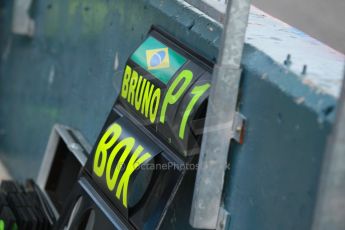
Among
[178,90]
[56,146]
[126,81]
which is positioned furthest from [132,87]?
[56,146]

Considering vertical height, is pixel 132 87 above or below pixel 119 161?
above

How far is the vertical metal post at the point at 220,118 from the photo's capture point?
225 cm

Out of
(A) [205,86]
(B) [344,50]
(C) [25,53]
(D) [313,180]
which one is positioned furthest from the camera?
(C) [25,53]

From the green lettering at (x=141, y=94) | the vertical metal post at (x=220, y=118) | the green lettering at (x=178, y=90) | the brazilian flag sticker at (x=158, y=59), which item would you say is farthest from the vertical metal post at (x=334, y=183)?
the green lettering at (x=141, y=94)

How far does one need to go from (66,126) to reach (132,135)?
1272 millimetres

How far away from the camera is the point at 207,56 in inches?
102

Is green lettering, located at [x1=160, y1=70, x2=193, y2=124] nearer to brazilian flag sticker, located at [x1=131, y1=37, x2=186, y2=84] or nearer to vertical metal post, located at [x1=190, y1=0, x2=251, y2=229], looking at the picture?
brazilian flag sticker, located at [x1=131, y1=37, x2=186, y2=84]

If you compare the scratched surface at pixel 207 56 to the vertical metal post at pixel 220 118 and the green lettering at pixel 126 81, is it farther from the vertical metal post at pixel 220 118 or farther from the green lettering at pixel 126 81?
the green lettering at pixel 126 81

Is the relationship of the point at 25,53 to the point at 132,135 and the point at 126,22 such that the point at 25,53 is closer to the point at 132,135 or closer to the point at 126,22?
the point at 126,22

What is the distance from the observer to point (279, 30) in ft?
8.87

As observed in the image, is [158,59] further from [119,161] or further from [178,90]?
[119,161]

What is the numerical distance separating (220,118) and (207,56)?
0.34 m

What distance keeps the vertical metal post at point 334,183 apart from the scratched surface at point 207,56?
0.29 metres

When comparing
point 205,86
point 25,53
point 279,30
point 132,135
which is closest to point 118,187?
point 132,135
